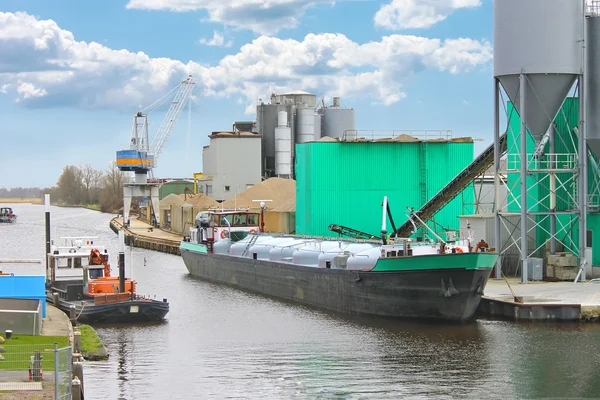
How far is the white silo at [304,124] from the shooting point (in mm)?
118562

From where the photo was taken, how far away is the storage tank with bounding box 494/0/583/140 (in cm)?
4741

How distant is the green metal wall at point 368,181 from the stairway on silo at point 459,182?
20.0 ft

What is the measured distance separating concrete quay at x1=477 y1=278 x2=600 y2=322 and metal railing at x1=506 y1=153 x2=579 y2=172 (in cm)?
609

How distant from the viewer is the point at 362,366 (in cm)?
3145

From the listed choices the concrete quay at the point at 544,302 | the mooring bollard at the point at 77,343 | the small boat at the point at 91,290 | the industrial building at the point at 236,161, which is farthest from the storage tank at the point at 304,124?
the mooring bollard at the point at 77,343

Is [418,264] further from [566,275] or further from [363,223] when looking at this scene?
[363,223]

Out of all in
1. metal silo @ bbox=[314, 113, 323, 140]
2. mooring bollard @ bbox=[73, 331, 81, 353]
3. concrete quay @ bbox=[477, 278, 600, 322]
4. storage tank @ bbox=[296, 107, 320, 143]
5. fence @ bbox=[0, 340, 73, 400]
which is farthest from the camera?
metal silo @ bbox=[314, 113, 323, 140]

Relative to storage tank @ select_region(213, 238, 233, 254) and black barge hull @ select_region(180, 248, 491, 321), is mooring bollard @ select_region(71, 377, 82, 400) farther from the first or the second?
storage tank @ select_region(213, 238, 233, 254)

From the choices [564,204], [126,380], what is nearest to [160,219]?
[564,204]

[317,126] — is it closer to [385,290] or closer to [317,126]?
[317,126]

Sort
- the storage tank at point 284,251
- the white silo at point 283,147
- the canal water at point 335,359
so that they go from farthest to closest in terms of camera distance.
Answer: the white silo at point 283,147
the storage tank at point 284,251
the canal water at point 335,359

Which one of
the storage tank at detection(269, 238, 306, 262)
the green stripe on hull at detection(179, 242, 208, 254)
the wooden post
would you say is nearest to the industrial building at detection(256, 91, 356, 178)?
the green stripe on hull at detection(179, 242, 208, 254)

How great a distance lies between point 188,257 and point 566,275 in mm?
28913

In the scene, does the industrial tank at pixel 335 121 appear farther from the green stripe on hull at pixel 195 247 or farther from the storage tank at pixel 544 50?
the storage tank at pixel 544 50
